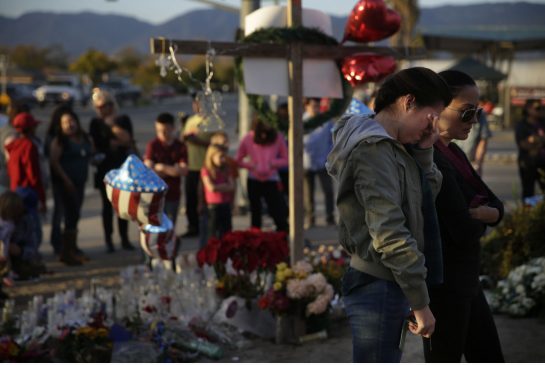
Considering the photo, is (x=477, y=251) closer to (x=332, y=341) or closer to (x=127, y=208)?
(x=332, y=341)

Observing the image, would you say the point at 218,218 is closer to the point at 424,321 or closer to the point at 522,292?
the point at 522,292

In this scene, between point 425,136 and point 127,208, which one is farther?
point 127,208

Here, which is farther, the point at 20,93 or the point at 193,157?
the point at 20,93

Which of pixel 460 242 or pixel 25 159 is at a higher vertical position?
pixel 460 242

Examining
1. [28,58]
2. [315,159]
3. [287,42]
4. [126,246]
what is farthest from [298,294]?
[28,58]

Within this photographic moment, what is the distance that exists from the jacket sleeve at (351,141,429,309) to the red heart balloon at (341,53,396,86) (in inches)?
117

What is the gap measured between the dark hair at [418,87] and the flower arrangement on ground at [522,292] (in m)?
3.35

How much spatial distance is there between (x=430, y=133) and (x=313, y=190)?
8.15 metres

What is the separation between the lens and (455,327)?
3697 millimetres

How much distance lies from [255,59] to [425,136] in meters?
2.94

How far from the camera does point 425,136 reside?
3.22m

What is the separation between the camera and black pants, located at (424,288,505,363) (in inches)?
145

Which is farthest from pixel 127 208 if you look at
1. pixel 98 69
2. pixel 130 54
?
pixel 130 54

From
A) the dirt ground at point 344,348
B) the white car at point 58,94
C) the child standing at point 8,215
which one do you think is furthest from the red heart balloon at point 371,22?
the white car at point 58,94
